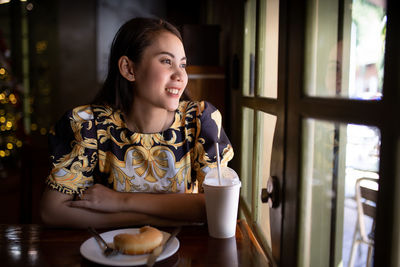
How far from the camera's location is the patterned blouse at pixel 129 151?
128 centimetres

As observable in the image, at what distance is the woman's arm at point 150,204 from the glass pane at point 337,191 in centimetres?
53

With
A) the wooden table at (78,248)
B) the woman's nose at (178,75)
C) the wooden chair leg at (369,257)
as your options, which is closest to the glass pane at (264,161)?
the wooden table at (78,248)

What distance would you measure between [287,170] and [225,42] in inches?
63.6

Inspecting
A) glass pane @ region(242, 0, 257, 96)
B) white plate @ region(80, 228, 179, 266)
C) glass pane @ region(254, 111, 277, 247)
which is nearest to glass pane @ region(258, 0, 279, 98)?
glass pane @ region(254, 111, 277, 247)

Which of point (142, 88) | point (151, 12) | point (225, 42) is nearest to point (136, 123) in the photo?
point (142, 88)

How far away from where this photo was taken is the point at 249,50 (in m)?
1.51

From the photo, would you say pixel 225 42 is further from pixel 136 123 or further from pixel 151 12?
pixel 151 12

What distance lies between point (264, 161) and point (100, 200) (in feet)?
1.74

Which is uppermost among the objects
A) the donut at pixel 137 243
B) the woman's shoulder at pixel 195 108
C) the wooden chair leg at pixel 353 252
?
the woman's shoulder at pixel 195 108

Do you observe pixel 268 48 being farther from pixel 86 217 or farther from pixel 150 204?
pixel 86 217

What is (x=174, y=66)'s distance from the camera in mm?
1286

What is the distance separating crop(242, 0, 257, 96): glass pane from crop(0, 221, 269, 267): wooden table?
0.62 meters

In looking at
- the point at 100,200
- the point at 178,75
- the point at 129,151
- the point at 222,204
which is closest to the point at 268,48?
the point at 178,75

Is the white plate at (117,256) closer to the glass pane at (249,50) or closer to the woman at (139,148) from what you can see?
the woman at (139,148)
